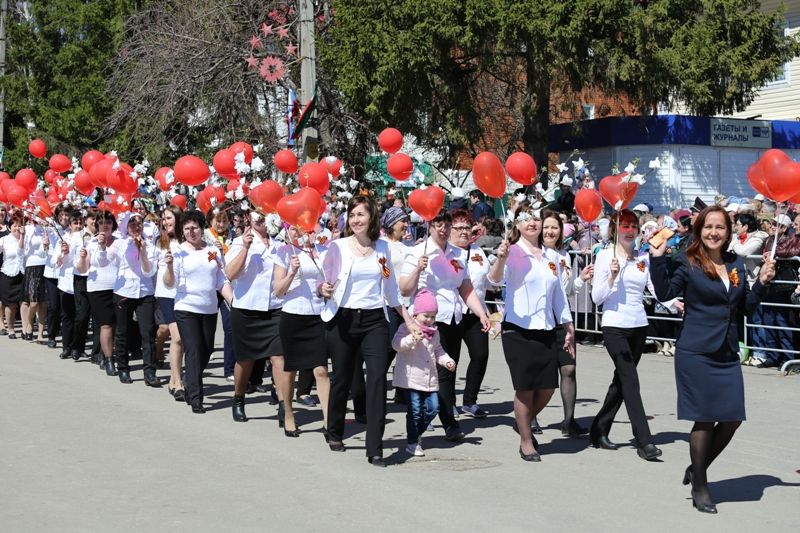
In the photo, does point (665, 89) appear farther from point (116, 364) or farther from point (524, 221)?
point (524, 221)

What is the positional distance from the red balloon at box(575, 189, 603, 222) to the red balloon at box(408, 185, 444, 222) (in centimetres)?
122

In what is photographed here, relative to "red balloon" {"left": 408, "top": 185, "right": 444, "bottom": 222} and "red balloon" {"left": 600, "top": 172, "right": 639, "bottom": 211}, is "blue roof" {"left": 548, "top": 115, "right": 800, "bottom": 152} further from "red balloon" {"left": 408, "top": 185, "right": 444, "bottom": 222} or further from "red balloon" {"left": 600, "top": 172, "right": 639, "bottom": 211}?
"red balloon" {"left": 408, "top": 185, "right": 444, "bottom": 222}

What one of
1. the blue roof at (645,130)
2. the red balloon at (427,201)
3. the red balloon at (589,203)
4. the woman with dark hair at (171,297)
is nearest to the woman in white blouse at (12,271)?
the woman with dark hair at (171,297)

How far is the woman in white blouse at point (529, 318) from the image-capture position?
29.2ft

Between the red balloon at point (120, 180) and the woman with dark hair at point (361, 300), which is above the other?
the red balloon at point (120, 180)

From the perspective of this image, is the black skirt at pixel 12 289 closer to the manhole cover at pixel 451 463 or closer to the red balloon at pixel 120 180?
the red balloon at pixel 120 180

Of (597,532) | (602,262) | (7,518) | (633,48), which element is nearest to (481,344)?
(602,262)

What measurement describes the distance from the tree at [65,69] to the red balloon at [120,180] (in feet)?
62.6

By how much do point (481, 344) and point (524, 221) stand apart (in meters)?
1.95

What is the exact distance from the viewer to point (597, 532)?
6.75 m

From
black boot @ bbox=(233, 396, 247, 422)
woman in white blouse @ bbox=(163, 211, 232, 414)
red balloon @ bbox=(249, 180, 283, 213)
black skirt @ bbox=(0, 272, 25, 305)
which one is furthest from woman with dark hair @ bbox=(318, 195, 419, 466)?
black skirt @ bbox=(0, 272, 25, 305)

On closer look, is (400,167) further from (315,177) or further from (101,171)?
(101,171)

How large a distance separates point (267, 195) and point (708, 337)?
396 centimetres

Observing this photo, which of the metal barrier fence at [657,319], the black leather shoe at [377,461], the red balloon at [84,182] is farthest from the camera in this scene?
the red balloon at [84,182]
